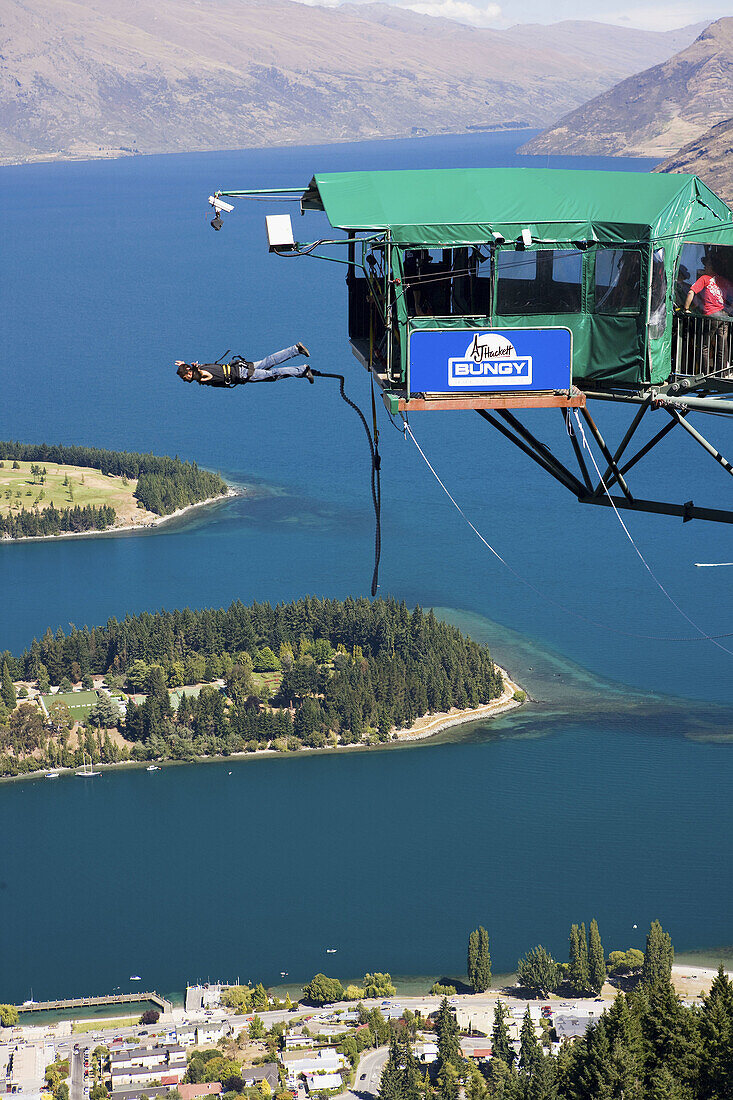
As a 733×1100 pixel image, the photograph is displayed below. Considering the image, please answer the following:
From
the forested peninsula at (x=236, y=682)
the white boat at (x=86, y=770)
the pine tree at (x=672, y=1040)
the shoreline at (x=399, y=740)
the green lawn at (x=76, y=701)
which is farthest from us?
the green lawn at (x=76, y=701)

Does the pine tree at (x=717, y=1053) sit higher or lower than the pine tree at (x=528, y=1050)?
higher

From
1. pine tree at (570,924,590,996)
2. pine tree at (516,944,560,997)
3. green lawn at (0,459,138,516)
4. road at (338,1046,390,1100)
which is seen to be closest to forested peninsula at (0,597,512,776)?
pine tree at (516,944,560,997)

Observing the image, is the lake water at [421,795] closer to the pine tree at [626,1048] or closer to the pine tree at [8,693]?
the pine tree at [8,693]

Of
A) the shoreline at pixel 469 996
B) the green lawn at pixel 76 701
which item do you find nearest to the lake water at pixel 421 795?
the shoreline at pixel 469 996

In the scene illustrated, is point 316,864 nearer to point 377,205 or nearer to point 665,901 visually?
point 665,901

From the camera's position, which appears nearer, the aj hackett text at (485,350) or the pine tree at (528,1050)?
the aj hackett text at (485,350)

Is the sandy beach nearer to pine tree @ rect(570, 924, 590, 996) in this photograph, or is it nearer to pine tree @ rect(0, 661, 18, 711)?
pine tree @ rect(570, 924, 590, 996)

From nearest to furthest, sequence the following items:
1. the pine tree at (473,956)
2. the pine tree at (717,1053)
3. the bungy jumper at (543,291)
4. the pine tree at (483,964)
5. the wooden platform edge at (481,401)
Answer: the wooden platform edge at (481,401)
the bungy jumper at (543,291)
the pine tree at (717,1053)
the pine tree at (473,956)
the pine tree at (483,964)

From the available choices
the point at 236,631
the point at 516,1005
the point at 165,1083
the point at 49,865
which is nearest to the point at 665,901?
the point at 516,1005
